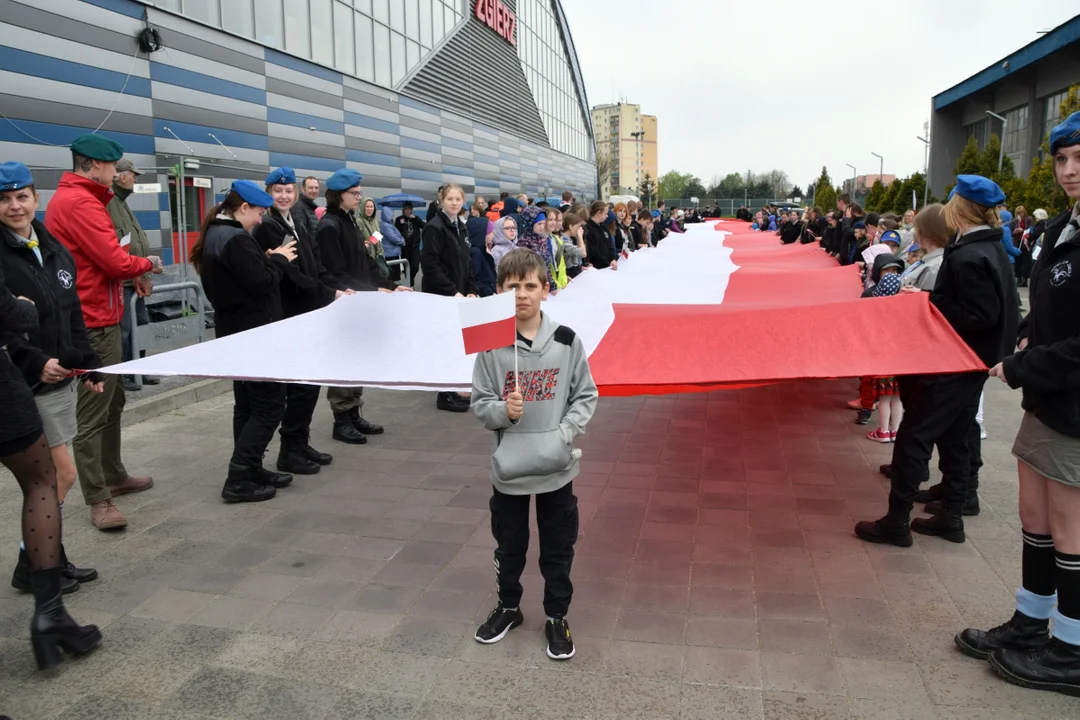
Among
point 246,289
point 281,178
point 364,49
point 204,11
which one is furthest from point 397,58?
point 246,289

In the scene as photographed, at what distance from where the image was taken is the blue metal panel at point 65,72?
420 inches

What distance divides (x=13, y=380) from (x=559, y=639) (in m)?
2.31

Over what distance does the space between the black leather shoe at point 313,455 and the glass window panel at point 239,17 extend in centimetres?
1261

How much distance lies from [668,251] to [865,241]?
482 cm

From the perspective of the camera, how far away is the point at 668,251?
47.5ft

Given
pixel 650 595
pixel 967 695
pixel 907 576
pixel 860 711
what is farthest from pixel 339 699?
pixel 907 576

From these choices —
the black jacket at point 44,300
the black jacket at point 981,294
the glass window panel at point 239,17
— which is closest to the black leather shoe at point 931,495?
the black jacket at point 981,294

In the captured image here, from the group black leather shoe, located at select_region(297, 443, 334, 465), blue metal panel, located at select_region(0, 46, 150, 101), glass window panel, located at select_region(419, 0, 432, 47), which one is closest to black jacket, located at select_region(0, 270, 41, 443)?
black leather shoe, located at select_region(297, 443, 334, 465)

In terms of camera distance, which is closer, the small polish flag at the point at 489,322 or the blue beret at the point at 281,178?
the small polish flag at the point at 489,322

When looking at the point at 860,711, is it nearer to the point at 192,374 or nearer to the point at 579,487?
the point at 579,487

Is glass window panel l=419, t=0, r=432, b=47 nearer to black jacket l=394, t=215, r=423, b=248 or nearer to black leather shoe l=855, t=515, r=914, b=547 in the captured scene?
black jacket l=394, t=215, r=423, b=248

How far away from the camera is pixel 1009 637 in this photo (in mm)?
3148

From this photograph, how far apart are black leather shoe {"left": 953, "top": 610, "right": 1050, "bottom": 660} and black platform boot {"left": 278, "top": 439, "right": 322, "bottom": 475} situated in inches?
160

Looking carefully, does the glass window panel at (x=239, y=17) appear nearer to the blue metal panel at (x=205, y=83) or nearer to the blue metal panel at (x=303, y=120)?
the blue metal panel at (x=205, y=83)
